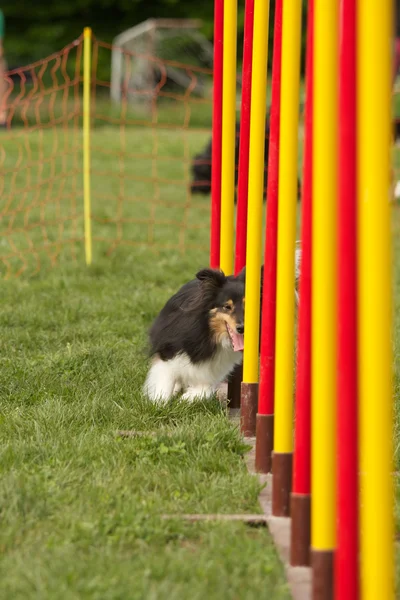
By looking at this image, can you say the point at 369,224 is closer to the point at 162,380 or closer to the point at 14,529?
the point at 14,529

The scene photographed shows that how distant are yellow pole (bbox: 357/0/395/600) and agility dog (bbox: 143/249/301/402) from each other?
2.16m

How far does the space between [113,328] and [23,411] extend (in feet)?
5.57

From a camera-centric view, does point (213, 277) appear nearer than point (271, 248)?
No

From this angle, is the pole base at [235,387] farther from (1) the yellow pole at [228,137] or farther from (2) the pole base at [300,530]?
(2) the pole base at [300,530]

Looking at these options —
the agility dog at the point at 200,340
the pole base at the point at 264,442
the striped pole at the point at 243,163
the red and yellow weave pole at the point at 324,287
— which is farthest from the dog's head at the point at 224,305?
the red and yellow weave pole at the point at 324,287

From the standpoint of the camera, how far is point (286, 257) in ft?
8.82

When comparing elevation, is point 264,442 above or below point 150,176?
below

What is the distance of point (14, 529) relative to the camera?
2604mm

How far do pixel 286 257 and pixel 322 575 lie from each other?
100 centimetres

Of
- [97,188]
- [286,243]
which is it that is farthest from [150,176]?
[286,243]

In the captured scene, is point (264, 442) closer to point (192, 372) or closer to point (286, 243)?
point (286, 243)

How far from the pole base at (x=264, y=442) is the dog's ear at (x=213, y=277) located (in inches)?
41.7

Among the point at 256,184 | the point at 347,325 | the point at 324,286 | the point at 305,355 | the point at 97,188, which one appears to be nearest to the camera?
the point at 347,325

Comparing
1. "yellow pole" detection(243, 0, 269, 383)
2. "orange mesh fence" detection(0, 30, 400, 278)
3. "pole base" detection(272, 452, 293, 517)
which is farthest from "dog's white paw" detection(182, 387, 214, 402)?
"orange mesh fence" detection(0, 30, 400, 278)
